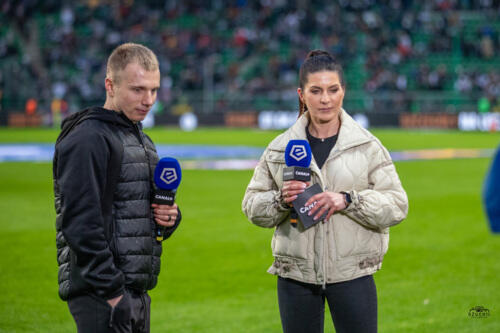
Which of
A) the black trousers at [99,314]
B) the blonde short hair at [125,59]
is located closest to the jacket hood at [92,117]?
the blonde short hair at [125,59]

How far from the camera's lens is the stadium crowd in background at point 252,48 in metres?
40.7

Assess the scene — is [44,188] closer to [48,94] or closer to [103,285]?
[103,285]

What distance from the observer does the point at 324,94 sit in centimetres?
423

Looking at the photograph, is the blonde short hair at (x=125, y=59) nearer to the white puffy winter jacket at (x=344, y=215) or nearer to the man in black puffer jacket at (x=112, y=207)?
the man in black puffer jacket at (x=112, y=207)

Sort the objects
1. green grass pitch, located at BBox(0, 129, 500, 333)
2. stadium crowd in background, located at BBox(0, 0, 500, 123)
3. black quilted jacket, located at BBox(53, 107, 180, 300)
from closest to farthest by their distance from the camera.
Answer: black quilted jacket, located at BBox(53, 107, 180, 300)
green grass pitch, located at BBox(0, 129, 500, 333)
stadium crowd in background, located at BBox(0, 0, 500, 123)

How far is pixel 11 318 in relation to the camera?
7062mm

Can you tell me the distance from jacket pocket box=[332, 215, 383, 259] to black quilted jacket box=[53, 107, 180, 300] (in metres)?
1.02

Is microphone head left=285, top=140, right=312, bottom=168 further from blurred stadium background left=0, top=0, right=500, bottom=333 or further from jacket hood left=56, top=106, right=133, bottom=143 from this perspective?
blurred stadium background left=0, top=0, right=500, bottom=333

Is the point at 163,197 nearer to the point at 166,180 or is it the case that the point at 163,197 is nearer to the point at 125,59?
the point at 166,180

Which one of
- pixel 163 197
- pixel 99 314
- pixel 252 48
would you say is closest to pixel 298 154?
pixel 163 197

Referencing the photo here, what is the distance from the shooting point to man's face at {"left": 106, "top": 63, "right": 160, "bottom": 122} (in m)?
3.74

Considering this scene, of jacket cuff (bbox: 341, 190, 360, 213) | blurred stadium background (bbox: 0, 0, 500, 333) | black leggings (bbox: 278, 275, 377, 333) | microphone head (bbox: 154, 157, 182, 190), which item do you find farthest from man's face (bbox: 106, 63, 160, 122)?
blurred stadium background (bbox: 0, 0, 500, 333)

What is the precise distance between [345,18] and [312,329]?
141ft

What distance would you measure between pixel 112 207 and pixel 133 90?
0.62 metres
